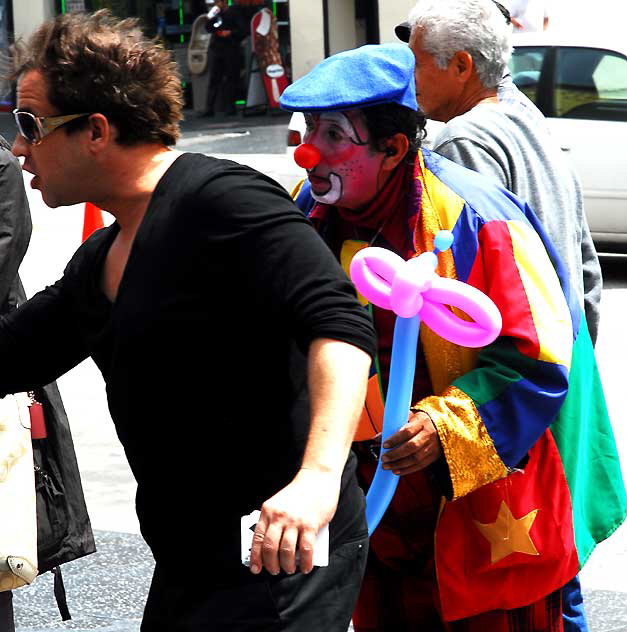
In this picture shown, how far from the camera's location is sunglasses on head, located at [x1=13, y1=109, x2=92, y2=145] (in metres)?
2.37

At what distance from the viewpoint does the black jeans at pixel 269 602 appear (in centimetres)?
228

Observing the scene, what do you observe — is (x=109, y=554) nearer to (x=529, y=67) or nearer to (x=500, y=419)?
(x=500, y=419)

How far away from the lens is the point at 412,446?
267 cm

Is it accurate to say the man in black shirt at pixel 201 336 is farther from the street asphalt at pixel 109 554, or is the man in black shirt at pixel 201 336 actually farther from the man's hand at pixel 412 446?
the street asphalt at pixel 109 554

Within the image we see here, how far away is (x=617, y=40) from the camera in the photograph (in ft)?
33.3

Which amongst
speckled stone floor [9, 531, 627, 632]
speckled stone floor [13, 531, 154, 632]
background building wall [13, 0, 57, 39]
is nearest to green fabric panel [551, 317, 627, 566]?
speckled stone floor [9, 531, 627, 632]

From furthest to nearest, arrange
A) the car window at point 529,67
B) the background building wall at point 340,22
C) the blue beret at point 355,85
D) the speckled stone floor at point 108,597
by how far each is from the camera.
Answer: the background building wall at point 340,22, the car window at point 529,67, the speckled stone floor at point 108,597, the blue beret at point 355,85

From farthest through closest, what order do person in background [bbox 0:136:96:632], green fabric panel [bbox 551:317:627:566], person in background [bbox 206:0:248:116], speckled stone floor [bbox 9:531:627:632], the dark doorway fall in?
1. the dark doorway
2. person in background [bbox 206:0:248:116]
3. speckled stone floor [bbox 9:531:627:632]
4. person in background [bbox 0:136:96:632]
5. green fabric panel [bbox 551:317:627:566]

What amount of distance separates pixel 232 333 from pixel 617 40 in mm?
8447

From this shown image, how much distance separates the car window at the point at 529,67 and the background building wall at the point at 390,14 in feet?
34.9

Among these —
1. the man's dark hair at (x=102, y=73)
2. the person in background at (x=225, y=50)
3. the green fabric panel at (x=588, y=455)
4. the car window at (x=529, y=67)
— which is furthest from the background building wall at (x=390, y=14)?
the man's dark hair at (x=102, y=73)

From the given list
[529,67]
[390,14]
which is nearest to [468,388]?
[529,67]

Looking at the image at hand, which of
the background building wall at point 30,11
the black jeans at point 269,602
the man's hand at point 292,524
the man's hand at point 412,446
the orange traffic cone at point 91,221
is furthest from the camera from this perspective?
the background building wall at point 30,11

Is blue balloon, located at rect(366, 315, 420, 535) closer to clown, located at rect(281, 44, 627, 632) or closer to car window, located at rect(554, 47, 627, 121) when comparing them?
clown, located at rect(281, 44, 627, 632)
